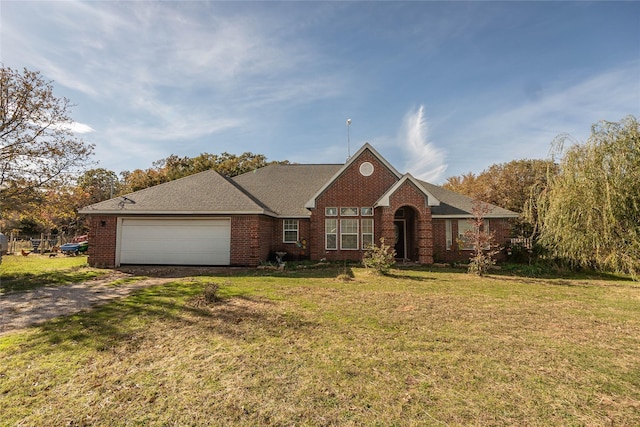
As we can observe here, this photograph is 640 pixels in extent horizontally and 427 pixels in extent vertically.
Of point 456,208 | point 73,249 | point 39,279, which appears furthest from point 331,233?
point 73,249

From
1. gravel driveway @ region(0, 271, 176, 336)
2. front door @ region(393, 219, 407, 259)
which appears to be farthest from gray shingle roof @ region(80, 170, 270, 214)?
front door @ region(393, 219, 407, 259)

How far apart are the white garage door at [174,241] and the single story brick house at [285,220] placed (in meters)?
0.05

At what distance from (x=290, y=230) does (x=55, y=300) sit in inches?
442

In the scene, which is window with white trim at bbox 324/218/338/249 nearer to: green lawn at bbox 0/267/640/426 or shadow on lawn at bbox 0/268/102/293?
A: green lawn at bbox 0/267/640/426

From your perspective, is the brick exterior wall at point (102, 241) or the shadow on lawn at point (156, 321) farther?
the brick exterior wall at point (102, 241)

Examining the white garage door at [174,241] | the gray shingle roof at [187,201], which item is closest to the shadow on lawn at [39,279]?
the white garage door at [174,241]

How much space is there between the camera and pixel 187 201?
1500cm

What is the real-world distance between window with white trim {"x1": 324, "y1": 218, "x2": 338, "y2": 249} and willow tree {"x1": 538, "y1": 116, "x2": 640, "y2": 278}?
32.1 ft

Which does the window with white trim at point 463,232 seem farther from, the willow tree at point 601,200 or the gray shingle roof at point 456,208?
the willow tree at point 601,200

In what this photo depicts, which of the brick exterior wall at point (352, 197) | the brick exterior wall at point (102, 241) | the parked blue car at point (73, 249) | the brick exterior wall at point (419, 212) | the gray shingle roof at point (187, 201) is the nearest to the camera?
the gray shingle roof at point (187, 201)

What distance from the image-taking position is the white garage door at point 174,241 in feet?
49.1

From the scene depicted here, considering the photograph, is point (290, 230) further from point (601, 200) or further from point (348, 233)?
point (601, 200)

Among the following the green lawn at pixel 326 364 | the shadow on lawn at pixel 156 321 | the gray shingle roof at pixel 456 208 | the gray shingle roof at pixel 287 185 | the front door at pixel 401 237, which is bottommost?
the green lawn at pixel 326 364

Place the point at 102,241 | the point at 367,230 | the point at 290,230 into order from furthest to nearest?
the point at 290,230
the point at 367,230
the point at 102,241
